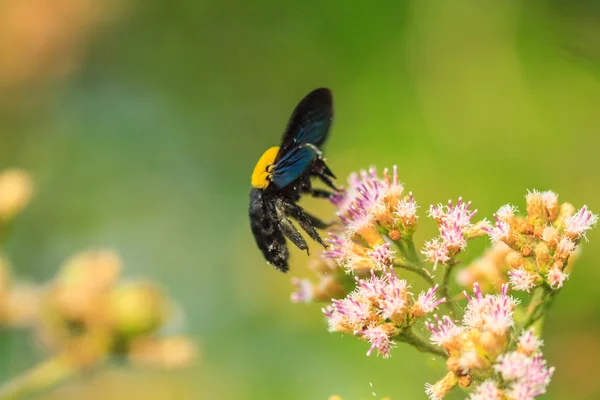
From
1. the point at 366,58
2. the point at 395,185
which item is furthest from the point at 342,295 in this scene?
the point at 366,58

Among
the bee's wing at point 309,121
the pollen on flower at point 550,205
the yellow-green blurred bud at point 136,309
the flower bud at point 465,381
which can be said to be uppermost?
the yellow-green blurred bud at point 136,309

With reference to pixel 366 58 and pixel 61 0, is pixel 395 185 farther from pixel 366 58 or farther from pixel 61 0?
pixel 61 0

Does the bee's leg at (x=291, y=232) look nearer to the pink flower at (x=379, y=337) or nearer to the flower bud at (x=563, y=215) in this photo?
the pink flower at (x=379, y=337)

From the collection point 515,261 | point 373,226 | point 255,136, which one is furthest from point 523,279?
point 255,136

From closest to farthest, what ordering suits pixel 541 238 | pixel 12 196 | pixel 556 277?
pixel 556 277
pixel 541 238
pixel 12 196

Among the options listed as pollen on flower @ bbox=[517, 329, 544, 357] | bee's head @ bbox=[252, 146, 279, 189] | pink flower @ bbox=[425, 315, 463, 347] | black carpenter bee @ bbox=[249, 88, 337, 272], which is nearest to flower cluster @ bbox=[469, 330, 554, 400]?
pollen on flower @ bbox=[517, 329, 544, 357]

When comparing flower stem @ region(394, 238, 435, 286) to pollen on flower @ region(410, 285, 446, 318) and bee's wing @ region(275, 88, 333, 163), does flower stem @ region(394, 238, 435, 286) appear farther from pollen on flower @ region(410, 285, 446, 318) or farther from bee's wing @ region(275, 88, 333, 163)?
bee's wing @ region(275, 88, 333, 163)

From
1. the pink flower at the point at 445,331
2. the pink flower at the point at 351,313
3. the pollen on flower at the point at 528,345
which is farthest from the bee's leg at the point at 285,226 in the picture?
the pollen on flower at the point at 528,345

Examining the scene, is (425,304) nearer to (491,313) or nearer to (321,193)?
(491,313)
